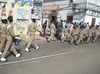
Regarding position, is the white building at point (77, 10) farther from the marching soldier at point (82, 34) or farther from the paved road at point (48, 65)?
the paved road at point (48, 65)

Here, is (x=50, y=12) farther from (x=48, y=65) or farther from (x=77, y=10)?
(x=48, y=65)

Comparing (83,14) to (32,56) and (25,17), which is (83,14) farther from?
(32,56)

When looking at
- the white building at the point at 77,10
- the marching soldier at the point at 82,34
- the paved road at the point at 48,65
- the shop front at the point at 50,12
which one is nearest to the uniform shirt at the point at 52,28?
the marching soldier at the point at 82,34

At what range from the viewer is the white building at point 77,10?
88.2 ft

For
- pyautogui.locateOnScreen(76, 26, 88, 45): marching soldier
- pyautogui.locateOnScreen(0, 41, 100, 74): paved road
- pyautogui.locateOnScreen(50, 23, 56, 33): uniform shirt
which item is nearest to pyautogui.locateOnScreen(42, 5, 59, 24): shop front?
pyautogui.locateOnScreen(76, 26, 88, 45): marching soldier

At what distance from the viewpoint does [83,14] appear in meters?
26.8

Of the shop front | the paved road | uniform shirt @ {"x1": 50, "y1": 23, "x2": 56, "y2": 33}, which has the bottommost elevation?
the paved road

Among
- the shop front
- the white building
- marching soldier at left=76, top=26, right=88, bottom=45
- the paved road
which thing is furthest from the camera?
the shop front

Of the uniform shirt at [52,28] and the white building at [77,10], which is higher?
the white building at [77,10]

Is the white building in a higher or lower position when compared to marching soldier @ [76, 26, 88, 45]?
higher

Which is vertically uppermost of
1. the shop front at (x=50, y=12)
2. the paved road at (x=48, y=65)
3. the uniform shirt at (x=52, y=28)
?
the shop front at (x=50, y=12)

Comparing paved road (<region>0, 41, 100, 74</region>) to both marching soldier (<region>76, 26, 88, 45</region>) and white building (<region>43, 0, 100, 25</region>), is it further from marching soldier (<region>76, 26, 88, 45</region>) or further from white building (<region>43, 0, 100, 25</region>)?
white building (<region>43, 0, 100, 25</region>)

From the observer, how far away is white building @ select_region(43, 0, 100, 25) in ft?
88.2

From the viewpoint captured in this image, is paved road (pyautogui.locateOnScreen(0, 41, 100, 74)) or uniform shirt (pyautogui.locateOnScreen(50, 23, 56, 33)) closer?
paved road (pyautogui.locateOnScreen(0, 41, 100, 74))
